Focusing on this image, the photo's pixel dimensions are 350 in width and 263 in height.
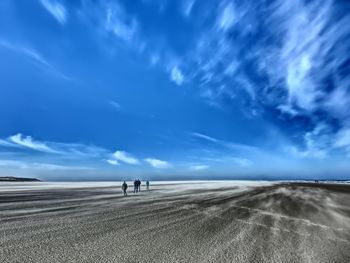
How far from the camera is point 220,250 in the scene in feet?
30.8

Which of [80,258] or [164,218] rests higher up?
[164,218]

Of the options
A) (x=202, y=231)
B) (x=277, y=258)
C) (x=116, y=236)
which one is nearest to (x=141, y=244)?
(x=116, y=236)

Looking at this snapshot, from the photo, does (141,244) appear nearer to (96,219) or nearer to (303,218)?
(96,219)

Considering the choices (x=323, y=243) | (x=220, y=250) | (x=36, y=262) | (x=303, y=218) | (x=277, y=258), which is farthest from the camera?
(x=303, y=218)

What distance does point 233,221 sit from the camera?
1479 centimetres

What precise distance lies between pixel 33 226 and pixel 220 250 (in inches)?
340

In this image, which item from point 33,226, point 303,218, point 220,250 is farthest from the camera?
point 303,218

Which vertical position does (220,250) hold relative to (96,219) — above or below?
below

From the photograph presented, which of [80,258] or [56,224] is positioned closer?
[80,258]

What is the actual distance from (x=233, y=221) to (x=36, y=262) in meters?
9.63

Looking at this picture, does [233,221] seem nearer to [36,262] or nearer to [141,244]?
[141,244]

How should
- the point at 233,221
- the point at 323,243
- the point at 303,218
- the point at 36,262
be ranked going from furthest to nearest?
the point at 303,218
the point at 233,221
the point at 323,243
the point at 36,262

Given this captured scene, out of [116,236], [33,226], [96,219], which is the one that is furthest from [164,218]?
[33,226]

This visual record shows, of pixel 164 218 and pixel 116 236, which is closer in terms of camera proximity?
pixel 116 236
